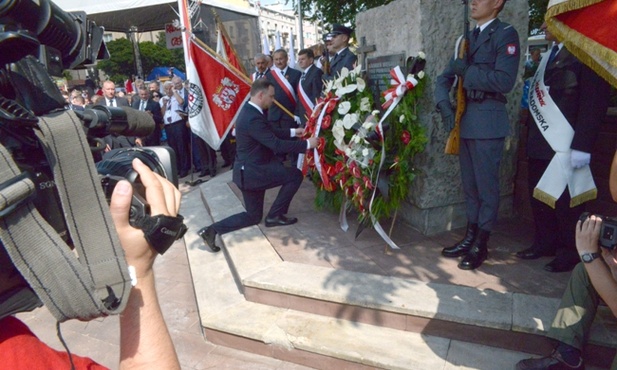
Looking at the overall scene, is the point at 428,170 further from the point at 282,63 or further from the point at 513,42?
the point at 282,63

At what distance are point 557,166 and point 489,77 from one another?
83cm

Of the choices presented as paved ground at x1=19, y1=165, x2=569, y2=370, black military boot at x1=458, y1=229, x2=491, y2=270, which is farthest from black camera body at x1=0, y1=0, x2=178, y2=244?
black military boot at x1=458, y1=229, x2=491, y2=270

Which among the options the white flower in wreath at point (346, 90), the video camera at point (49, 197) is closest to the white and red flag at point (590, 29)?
the white flower in wreath at point (346, 90)

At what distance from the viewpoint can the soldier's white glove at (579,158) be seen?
300 cm

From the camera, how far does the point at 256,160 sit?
4.53 meters

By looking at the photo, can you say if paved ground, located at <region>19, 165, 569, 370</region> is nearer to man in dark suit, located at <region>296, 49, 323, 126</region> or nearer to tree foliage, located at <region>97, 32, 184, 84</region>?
man in dark suit, located at <region>296, 49, 323, 126</region>

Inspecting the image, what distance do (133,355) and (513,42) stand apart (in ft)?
10.5

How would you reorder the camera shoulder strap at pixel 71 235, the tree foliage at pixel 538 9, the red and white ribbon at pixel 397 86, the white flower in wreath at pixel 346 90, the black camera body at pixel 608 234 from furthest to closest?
1. the tree foliage at pixel 538 9
2. the white flower in wreath at pixel 346 90
3. the red and white ribbon at pixel 397 86
4. the black camera body at pixel 608 234
5. the camera shoulder strap at pixel 71 235

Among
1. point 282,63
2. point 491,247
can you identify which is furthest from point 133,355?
point 282,63

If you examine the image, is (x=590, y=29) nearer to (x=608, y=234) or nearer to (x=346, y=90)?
(x=608, y=234)

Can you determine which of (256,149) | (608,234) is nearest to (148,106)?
(256,149)

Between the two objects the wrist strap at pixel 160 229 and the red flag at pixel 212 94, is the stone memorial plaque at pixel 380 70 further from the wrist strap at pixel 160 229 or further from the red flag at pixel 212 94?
the wrist strap at pixel 160 229

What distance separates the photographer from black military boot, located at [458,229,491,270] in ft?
11.1

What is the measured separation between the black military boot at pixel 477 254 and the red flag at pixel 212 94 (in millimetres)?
4338
